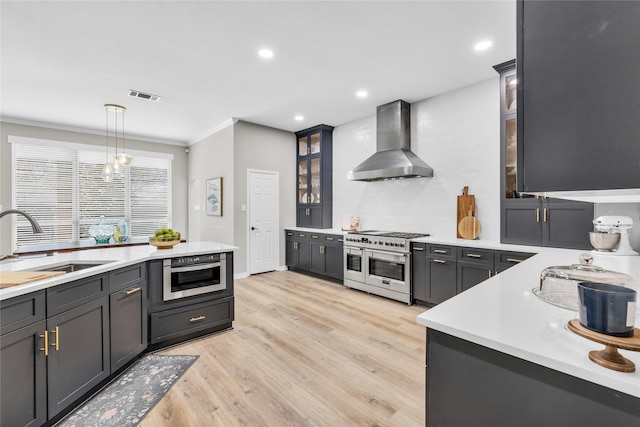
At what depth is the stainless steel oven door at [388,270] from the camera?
12.6 ft

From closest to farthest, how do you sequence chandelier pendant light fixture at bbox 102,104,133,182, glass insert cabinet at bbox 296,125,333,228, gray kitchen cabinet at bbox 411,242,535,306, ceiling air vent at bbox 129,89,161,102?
gray kitchen cabinet at bbox 411,242,535,306 → ceiling air vent at bbox 129,89,161,102 → chandelier pendant light fixture at bbox 102,104,133,182 → glass insert cabinet at bbox 296,125,333,228

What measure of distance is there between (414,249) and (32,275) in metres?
3.63

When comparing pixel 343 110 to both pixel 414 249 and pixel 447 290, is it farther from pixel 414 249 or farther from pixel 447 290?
pixel 447 290

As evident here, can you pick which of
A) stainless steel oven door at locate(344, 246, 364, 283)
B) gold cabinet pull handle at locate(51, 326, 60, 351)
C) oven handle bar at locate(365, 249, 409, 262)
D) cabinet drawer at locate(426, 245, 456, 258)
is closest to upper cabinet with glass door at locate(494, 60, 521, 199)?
cabinet drawer at locate(426, 245, 456, 258)

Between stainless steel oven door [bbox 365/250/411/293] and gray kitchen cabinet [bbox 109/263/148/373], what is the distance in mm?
2855

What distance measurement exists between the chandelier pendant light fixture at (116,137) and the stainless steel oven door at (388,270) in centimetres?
387

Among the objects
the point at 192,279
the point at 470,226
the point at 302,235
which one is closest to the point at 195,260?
the point at 192,279

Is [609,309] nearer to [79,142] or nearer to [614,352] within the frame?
[614,352]

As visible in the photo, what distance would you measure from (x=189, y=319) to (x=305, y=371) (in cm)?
127

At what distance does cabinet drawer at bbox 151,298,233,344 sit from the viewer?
2613 mm

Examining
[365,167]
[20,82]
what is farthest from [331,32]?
[20,82]

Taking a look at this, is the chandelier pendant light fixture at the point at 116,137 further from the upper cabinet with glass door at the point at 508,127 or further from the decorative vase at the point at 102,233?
the upper cabinet with glass door at the point at 508,127

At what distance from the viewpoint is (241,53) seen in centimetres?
302

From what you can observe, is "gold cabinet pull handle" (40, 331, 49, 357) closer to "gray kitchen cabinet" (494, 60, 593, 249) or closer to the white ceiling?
the white ceiling
